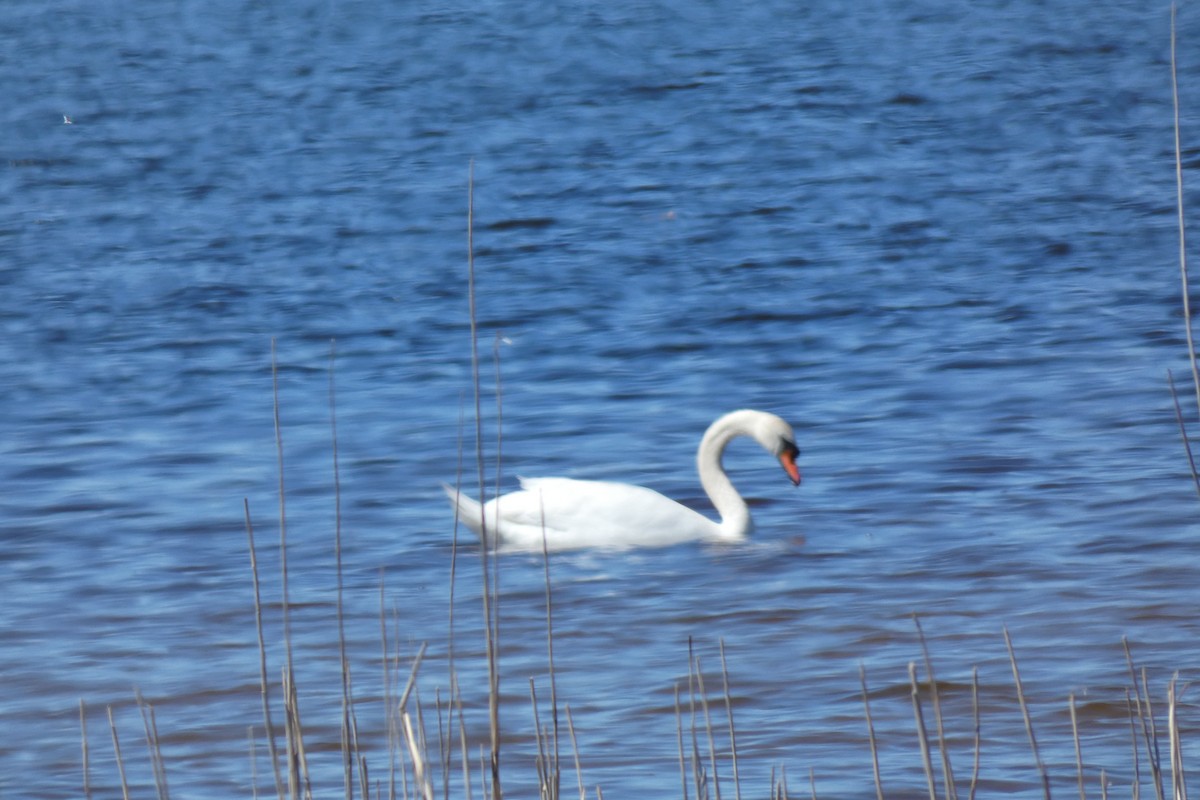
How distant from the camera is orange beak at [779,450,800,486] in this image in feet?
24.6

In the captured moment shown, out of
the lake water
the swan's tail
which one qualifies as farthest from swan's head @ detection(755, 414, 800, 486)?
the swan's tail

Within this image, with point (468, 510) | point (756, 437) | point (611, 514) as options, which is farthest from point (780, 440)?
point (468, 510)

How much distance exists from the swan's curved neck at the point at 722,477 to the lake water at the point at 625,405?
10.3 inches

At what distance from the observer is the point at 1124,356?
9.04 meters

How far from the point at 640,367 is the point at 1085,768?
17.8ft

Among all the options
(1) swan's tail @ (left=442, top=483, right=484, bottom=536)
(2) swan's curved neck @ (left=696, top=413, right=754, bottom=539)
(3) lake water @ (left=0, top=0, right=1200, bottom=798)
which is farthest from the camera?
(2) swan's curved neck @ (left=696, top=413, right=754, bottom=539)

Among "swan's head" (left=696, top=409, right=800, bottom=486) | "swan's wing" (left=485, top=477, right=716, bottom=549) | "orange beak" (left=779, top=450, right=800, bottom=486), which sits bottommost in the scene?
"swan's wing" (left=485, top=477, right=716, bottom=549)

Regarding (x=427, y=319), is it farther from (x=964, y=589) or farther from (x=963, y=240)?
(x=964, y=589)

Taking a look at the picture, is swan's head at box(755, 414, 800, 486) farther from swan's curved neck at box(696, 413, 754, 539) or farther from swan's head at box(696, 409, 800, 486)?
swan's curved neck at box(696, 413, 754, 539)

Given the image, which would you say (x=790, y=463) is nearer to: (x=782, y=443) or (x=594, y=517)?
(x=782, y=443)

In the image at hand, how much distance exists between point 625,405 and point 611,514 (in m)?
1.91

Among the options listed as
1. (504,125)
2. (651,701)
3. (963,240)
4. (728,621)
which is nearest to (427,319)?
(963,240)

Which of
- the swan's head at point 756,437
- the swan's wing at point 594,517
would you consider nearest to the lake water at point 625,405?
the swan's wing at point 594,517

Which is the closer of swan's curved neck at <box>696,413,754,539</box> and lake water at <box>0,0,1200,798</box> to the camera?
lake water at <box>0,0,1200,798</box>
